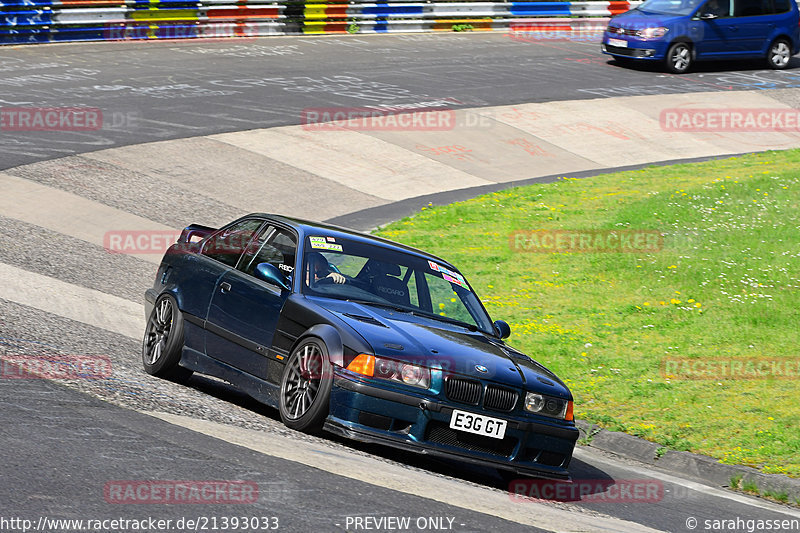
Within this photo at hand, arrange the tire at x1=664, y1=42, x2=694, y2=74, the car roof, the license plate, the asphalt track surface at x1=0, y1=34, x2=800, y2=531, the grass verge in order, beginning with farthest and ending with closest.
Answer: the tire at x1=664, y1=42, x2=694, y2=74, the grass verge, the car roof, the license plate, the asphalt track surface at x1=0, y1=34, x2=800, y2=531

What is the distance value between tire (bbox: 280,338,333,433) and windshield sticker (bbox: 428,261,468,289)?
168 centimetres

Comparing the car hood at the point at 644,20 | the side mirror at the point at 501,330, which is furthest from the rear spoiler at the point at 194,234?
the car hood at the point at 644,20

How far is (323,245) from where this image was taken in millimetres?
8422

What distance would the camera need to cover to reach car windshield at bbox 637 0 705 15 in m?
27.4

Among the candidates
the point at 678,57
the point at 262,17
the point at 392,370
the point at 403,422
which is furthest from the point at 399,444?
the point at 262,17

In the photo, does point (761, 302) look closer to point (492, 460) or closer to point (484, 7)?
point (492, 460)

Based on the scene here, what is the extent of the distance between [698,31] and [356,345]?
23137mm

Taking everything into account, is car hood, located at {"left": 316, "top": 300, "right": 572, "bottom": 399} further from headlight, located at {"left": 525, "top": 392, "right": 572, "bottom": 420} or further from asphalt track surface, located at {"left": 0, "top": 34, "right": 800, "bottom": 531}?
asphalt track surface, located at {"left": 0, "top": 34, "right": 800, "bottom": 531}

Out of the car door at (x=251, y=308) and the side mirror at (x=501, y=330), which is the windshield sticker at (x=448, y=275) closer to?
the side mirror at (x=501, y=330)

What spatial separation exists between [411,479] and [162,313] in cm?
347

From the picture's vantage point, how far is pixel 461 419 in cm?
704

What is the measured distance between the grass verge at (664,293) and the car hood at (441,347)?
191 centimetres

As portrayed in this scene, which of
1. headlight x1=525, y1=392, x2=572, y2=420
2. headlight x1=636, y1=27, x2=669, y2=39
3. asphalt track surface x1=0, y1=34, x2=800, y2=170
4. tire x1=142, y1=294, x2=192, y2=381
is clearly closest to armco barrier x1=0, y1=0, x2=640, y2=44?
asphalt track surface x1=0, y1=34, x2=800, y2=170

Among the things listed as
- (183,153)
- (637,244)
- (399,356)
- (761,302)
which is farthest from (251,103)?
(399,356)
